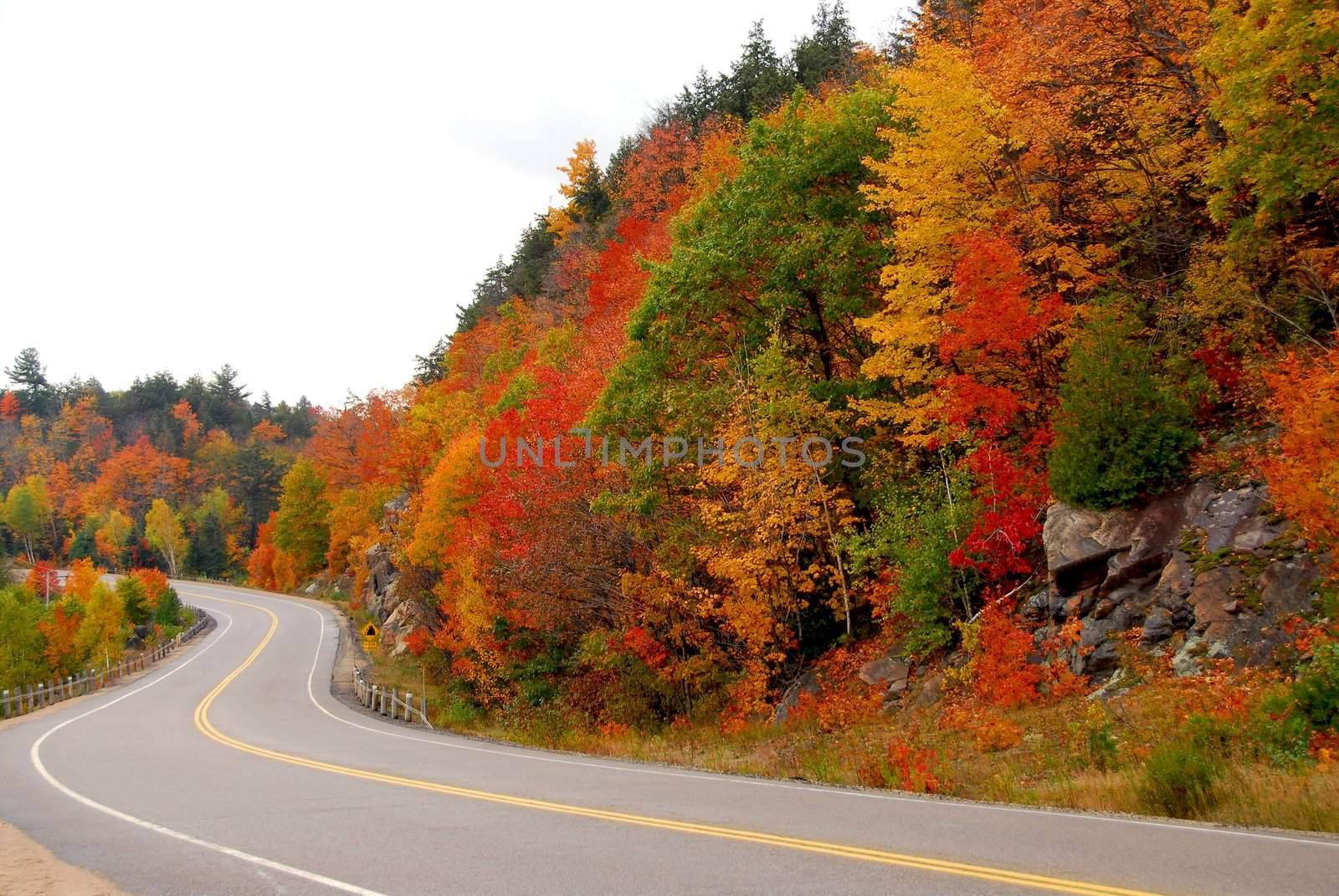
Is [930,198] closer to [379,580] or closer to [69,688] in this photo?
[69,688]

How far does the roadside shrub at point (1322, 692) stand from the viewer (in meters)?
9.39

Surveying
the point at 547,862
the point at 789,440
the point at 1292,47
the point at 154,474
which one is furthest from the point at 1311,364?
the point at 154,474

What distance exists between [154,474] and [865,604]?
436 ft

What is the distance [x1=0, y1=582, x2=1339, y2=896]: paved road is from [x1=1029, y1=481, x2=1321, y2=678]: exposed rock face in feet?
18.0

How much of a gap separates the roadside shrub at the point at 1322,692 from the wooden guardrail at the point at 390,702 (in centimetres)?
2237

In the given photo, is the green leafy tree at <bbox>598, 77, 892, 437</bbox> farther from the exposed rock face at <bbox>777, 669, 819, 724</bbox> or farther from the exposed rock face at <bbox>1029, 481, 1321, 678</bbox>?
the exposed rock face at <bbox>1029, 481, 1321, 678</bbox>

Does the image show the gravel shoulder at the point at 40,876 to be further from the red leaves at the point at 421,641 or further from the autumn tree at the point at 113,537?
the autumn tree at the point at 113,537

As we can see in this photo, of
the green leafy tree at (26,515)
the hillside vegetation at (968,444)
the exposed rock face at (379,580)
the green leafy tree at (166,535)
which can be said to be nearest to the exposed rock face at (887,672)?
the hillside vegetation at (968,444)

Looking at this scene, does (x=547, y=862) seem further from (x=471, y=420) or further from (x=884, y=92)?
(x=471, y=420)

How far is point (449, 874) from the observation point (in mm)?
7363

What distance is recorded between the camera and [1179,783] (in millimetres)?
8977

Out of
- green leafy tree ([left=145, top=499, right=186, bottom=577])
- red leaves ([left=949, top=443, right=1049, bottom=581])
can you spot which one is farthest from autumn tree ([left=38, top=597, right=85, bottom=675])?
red leaves ([left=949, top=443, right=1049, bottom=581])

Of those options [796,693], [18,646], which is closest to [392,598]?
[18,646]

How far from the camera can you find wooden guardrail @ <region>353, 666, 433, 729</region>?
27.9 meters
